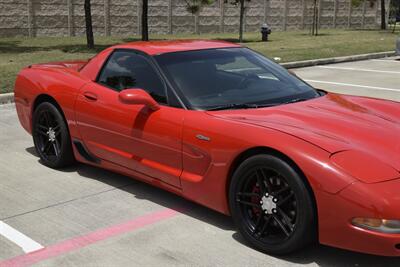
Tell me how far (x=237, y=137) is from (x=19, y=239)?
68.2 inches

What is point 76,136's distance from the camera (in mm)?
5113

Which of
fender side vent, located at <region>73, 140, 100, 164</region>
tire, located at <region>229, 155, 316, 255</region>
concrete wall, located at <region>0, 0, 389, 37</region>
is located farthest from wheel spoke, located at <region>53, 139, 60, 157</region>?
Answer: concrete wall, located at <region>0, 0, 389, 37</region>

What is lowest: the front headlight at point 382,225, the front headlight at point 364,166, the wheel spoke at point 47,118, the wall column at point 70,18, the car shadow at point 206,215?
the car shadow at point 206,215

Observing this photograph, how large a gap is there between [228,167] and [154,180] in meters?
0.88

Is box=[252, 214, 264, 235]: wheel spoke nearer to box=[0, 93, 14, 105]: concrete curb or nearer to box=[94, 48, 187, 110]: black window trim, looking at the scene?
box=[94, 48, 187, 110]: black window trim

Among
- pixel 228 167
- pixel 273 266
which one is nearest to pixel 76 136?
pixel 228 167

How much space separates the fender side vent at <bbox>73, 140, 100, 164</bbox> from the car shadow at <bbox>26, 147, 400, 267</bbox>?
0.26 metres

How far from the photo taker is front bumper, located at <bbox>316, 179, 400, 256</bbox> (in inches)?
117

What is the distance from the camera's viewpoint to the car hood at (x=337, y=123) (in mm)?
3383

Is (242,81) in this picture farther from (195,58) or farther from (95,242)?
(95,242)

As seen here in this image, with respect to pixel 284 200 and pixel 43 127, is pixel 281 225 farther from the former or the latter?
pixel 43 127

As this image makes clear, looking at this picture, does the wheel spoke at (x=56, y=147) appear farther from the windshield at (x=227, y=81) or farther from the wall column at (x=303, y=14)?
the wall column at (x=303, y=14)

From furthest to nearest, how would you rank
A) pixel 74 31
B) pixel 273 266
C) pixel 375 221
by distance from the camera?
pixel 74 31
pixel 273 266
pixel 375 221

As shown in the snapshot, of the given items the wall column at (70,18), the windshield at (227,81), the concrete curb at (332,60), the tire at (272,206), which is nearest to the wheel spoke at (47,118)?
the windshield at (227,81)
